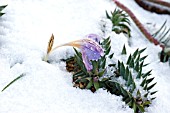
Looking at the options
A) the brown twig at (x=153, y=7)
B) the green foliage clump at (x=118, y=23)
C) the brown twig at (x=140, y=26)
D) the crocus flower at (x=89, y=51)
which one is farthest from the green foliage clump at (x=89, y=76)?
the brown twig at (x=153, y=7)

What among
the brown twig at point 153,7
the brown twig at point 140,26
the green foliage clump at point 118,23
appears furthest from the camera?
the brown twig at point 153,7

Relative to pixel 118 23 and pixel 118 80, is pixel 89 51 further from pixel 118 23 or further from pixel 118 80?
pixel 118 23

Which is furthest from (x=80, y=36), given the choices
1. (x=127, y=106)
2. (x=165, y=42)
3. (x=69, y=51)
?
(x=165, y=42)

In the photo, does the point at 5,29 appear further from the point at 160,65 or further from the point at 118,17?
the point at 160,65

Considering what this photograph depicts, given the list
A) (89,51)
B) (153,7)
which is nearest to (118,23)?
(153,7)

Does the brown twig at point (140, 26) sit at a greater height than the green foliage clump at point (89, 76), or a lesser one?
greater

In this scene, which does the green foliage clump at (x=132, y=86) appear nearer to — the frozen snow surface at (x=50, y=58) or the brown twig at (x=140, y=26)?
the frozen snow surface at (x=50, y=58)

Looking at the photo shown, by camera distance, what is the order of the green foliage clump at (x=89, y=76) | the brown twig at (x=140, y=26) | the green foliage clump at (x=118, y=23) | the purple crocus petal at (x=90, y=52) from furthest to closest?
the brown twig at (x=140, y=26) < the green foliage clump at (x=118, y=23) < the green foliage clump at (x=89, y=76) < the purple crocus petal at (x=90, y=52)

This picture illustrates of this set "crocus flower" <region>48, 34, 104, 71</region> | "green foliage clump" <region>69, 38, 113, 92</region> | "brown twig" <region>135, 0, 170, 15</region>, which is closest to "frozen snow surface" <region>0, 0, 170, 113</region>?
"green foliage clump" <region>69, 38, 113, 92</region>

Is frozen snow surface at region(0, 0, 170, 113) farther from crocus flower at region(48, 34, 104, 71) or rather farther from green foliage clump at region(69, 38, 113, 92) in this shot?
crocus flower at region(48, 34, 104, 71)
